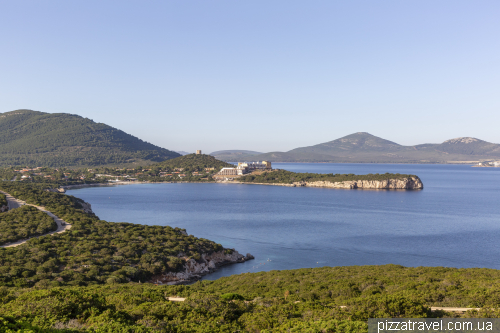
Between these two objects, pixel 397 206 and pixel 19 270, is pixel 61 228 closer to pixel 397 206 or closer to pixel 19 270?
pixel 19 270

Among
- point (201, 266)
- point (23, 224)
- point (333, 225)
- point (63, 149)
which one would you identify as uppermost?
point (63, 149)

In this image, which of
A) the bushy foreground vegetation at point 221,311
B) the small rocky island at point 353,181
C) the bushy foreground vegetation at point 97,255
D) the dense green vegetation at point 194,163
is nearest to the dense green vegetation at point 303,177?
the small rocky island at point 353,181

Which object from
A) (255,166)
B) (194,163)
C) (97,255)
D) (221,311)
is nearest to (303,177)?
(255,166)

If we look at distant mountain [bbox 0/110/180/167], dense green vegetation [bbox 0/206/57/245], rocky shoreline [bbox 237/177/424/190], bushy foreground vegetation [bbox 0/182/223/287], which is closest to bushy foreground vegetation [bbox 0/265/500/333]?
bushy foreground vegetation [bbox 0/182/223/287]

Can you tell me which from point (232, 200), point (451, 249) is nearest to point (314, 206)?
point (232, 200)

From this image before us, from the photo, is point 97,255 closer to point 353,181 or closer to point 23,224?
point 23,224

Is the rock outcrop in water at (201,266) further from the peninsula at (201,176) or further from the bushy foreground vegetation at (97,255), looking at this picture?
the peninsula at (201,176)

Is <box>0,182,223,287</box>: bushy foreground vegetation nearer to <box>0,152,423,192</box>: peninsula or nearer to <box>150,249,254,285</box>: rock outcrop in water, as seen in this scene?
<box>150,249,254,285</box>: rock outcrop in water
